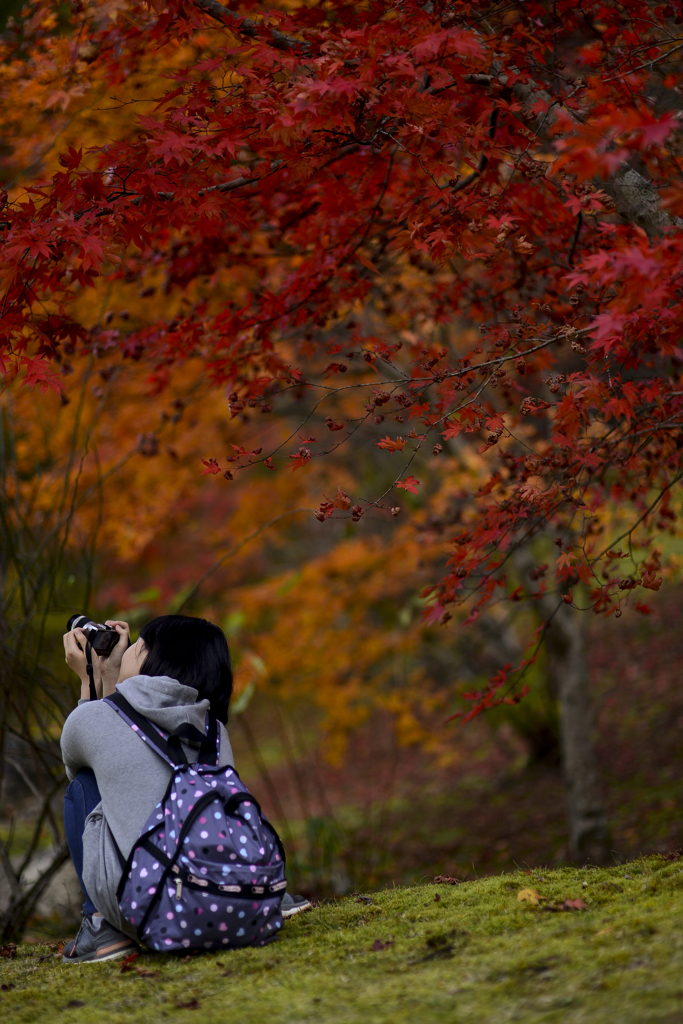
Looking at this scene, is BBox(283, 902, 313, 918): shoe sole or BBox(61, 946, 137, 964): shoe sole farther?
BBox(283, 902, 313, 918): shoe sole

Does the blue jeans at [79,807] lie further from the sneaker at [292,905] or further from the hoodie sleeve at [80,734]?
the sneaker at [292,905]

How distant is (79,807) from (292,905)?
3.00ft

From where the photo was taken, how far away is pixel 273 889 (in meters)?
2.57

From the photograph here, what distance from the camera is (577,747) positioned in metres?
7.27

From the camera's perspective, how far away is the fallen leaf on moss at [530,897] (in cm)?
279

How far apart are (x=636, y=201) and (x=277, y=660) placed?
5878mm

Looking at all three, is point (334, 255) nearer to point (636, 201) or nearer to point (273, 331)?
point (273, 331)

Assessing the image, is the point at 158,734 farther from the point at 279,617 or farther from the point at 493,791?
the point at 493,791

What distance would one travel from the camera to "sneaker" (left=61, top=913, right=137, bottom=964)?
2.71 meters

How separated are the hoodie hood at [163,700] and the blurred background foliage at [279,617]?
1157 mm

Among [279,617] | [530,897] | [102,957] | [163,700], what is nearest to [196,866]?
[163,700]

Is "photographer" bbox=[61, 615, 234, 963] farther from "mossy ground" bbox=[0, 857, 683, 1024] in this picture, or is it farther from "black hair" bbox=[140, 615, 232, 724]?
"mossy ground" bbox=[0, 857, 683, 1024]

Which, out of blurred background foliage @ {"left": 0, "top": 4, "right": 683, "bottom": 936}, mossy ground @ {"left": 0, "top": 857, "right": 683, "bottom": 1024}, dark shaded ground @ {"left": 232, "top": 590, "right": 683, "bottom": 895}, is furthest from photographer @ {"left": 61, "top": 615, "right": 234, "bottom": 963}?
dark shaded ground @ {"left": 232, "top": 590, "right": 683, "bottom": 895}

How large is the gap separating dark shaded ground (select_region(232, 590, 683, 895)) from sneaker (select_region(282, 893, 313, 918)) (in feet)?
8.56
